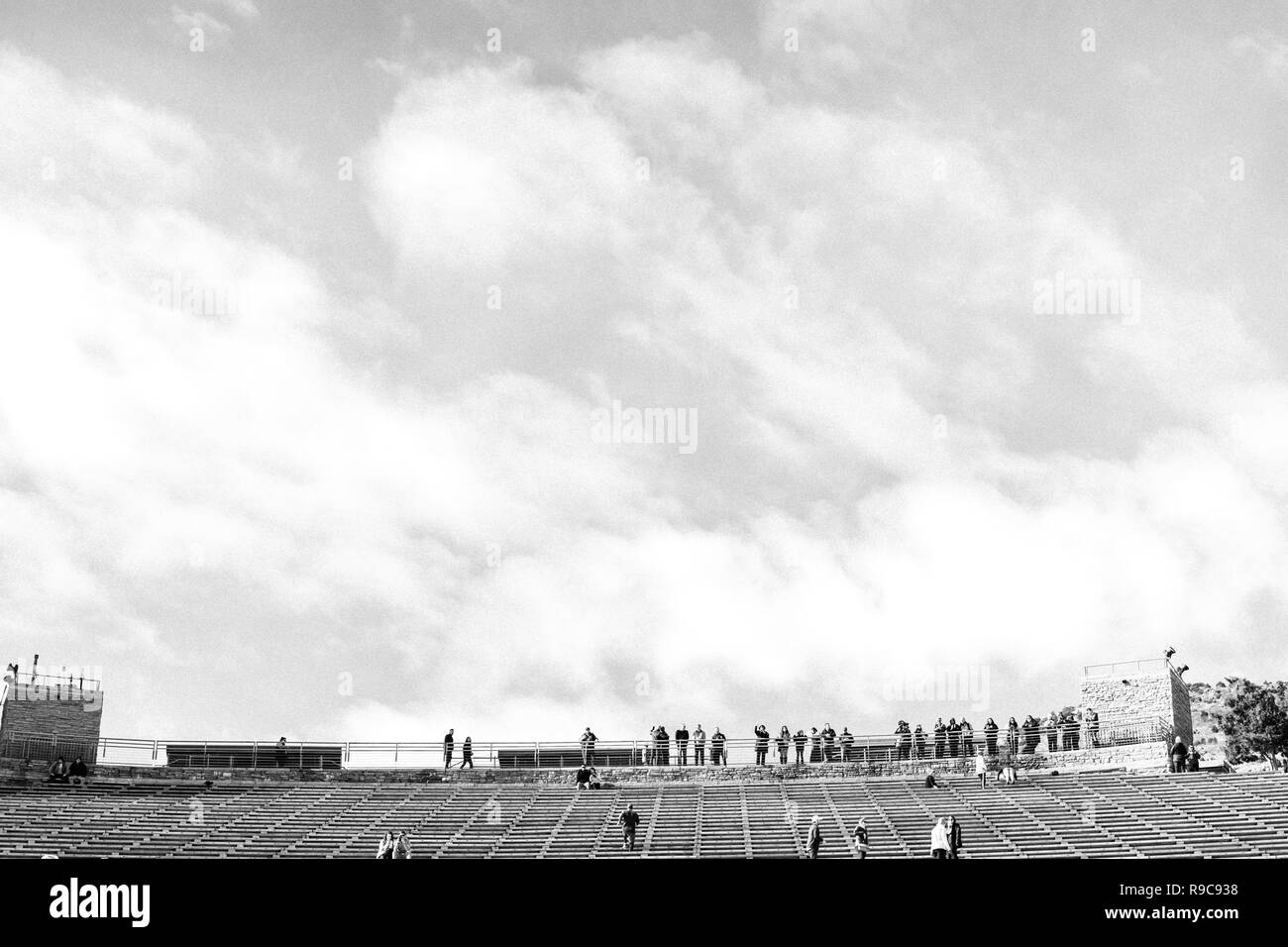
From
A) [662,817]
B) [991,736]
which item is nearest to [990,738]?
[991,736]

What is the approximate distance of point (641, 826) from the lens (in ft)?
140

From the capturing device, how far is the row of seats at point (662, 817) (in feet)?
126

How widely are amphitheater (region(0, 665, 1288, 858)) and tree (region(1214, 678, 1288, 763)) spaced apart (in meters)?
24.0

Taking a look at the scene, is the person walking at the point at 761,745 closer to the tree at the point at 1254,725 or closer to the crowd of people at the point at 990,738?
the crowd of people at the point at 990,738

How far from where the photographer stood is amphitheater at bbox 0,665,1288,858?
3916cm

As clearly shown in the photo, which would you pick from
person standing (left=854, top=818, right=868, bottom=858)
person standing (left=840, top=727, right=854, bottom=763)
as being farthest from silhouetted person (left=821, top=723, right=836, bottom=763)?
person standing (left=854, top=818, right=868, bottom=858)

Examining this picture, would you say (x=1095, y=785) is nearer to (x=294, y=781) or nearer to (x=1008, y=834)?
(x=1008, y=834)

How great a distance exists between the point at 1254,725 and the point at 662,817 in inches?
1565

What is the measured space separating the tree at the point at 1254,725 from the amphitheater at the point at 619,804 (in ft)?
78.8

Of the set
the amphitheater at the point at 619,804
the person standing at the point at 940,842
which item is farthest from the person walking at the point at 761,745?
the person standing at the point at 940,842

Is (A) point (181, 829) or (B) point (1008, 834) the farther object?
(A) point (181, 829)
